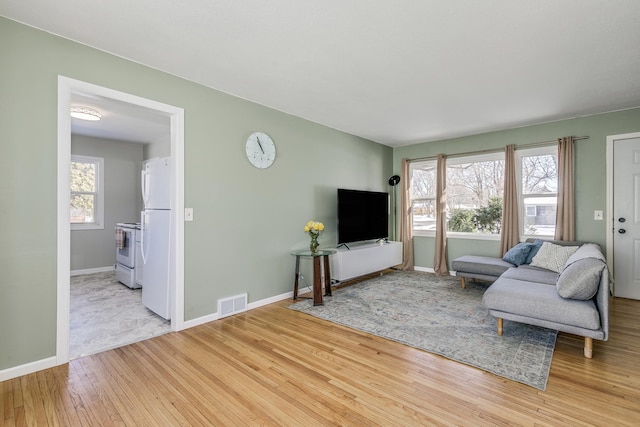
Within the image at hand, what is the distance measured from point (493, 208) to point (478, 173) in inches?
26.2

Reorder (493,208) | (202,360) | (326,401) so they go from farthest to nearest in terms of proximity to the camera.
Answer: (493,208) → (202,360) → (326,401)

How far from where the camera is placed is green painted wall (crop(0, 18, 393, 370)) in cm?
213

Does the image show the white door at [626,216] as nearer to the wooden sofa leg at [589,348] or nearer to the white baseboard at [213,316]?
the wooden sofa leg at [589,348]

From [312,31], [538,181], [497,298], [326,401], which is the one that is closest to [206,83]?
[312,31]

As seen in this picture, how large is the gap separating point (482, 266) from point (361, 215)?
6.33 feet

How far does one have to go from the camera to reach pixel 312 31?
224cm

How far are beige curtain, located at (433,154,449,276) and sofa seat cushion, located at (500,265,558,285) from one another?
5.45 ft

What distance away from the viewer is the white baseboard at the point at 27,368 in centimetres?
208

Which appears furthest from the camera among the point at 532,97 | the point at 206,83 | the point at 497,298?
the point at 532,97

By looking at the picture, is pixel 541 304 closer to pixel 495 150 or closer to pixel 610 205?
pixel 610 205

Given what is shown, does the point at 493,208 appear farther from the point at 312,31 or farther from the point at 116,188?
the point at 116,188

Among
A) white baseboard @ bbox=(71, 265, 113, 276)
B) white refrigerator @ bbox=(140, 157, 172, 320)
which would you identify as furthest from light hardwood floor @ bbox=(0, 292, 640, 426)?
white baseboard @ bbox=(71, 265, 113, 276)

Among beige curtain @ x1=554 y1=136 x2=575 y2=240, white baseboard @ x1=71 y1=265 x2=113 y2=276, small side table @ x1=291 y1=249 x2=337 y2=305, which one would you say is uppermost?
beige curtain @ x1=554 y1=136 x2=575 y2=240

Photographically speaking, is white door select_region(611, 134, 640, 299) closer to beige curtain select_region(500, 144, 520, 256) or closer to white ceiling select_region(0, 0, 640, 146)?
white ceiling select_region(0, 0, 640, 146)
